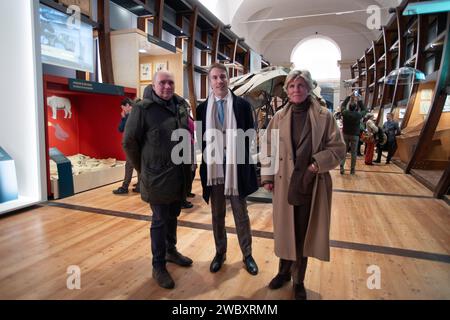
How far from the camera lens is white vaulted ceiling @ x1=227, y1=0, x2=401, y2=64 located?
509 inches

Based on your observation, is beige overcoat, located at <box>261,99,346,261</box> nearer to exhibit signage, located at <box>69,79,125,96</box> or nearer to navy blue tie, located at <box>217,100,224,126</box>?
navy blue tie, located at <box>217,100,224,126</box>

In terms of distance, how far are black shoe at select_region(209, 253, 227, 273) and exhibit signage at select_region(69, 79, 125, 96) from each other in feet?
10.6

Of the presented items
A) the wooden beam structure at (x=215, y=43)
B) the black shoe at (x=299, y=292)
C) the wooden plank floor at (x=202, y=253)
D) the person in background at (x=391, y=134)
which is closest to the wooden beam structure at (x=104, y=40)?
the wooden plank floor at (x=202, y=253)

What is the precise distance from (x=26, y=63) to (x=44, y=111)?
594mm

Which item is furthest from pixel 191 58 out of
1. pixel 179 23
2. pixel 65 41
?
pixel 65 41

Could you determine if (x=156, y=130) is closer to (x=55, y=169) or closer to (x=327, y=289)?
(x=327, y=289)

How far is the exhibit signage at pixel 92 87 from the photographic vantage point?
4.27 metres

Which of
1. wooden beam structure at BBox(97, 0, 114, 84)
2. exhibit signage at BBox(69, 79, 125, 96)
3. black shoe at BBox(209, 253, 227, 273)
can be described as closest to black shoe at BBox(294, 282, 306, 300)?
black shoe at BBox(209, 253, 227, 273)

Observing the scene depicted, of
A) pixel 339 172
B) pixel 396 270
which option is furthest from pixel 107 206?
pixel 339 172

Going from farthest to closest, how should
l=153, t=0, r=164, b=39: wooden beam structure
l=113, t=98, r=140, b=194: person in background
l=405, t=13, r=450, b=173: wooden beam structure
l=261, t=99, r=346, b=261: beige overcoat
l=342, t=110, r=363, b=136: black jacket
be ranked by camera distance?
1. l=153, t=0, r=164, b=39: wooden beam structure
2. l=342, t=110, r=363, b=136: black jacket
3. l=405, t=13, r=450, b=173: wooden beam structure
4. l=113, t=98, r=140, b=194: person in background
5. l=261, t=99, r=346, b=261: beige overcoat

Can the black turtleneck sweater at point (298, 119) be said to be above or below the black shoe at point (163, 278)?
above

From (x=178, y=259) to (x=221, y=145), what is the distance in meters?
0.97

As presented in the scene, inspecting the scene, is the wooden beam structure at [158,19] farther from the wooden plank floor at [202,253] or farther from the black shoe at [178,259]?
the black shoe at [178,259]

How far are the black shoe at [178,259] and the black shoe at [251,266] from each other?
0.45 metres
